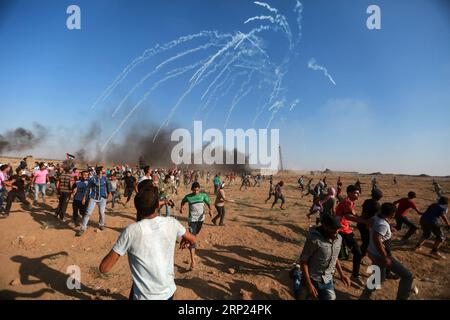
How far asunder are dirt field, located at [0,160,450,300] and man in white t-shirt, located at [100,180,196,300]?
263 centimetres

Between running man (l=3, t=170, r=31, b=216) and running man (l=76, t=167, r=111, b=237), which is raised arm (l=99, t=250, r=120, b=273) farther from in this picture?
running man (l=3, t=170, r=31, b=216)

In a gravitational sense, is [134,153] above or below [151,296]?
above

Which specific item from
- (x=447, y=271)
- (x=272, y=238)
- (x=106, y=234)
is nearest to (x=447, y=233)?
(x=447, y=271)

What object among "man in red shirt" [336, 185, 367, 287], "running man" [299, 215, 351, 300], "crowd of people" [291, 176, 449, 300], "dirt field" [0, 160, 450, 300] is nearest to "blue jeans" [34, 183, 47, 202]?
"dirt field" [0, 160, 450, 300]

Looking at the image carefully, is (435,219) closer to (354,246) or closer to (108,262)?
(354,246)

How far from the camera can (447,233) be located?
9.03 m

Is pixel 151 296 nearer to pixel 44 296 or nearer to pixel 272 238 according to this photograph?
pixel 44 296

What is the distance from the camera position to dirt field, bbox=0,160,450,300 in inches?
191

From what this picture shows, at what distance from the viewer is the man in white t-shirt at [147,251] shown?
89.5 inches

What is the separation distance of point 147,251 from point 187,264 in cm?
442

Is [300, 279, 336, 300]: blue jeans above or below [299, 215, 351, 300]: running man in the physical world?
below

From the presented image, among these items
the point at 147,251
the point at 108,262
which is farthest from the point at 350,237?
the point at 108,262

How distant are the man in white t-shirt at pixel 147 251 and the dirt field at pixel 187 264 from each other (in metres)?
2.63

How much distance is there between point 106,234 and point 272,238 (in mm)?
5759
